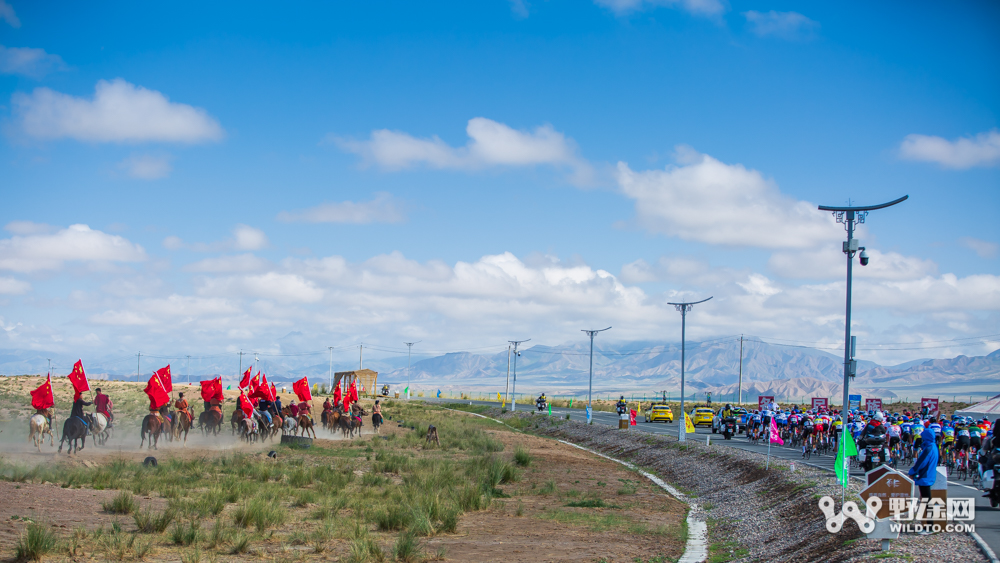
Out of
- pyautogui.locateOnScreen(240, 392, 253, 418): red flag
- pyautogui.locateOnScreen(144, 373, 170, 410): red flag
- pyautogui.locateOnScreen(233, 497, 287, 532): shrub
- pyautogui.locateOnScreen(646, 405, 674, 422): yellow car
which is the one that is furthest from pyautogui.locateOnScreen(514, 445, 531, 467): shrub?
pyautogui.locateOnScreen(646, 405, 674, 422): yellow car

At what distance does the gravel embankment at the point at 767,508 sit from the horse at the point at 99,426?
72.1 ft

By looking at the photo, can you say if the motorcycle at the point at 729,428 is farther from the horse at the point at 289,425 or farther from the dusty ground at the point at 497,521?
the horse at the point at 289,425

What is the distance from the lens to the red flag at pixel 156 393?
1329 inches

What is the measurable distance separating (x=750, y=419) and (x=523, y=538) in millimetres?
29390

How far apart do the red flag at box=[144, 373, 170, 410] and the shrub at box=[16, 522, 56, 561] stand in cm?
1989

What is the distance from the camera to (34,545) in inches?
550

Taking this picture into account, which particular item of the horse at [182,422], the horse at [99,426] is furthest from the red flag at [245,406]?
the horse at [99,426]

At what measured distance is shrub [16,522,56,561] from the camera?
13.9 m

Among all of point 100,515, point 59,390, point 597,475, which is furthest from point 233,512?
point 59,390

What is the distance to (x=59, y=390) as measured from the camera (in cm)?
6775

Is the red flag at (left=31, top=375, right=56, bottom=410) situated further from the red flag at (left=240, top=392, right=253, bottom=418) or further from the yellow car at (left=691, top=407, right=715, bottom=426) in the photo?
the yellow car at (left=691, top=407, right=715, bottom=426)

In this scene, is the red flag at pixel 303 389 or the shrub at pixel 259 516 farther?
the red flag at pixel 303 389

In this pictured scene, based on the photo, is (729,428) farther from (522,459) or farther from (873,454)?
(873,454)

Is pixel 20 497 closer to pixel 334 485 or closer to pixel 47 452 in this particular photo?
pixel 334 485
